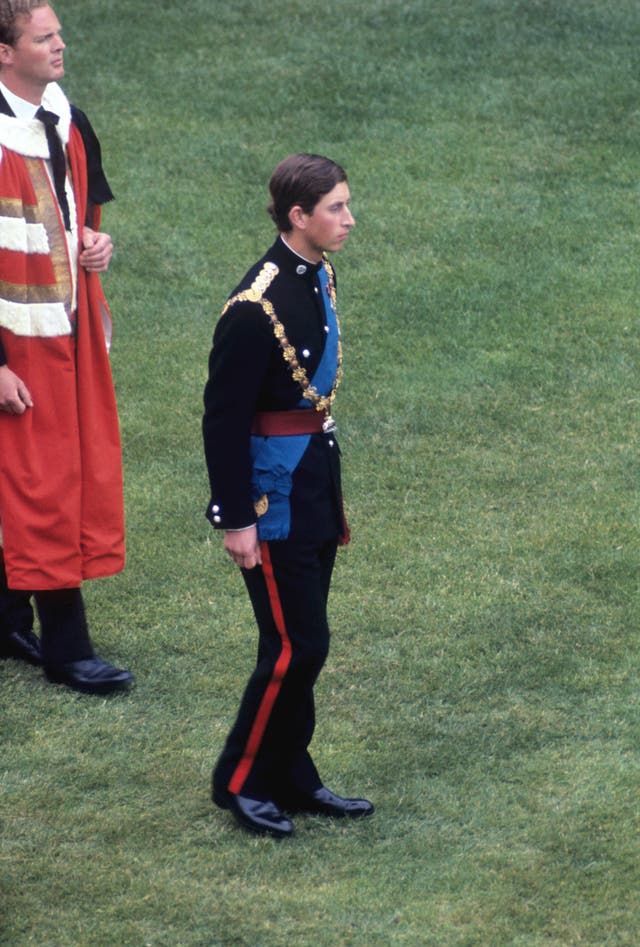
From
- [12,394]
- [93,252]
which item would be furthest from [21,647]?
[93,252]

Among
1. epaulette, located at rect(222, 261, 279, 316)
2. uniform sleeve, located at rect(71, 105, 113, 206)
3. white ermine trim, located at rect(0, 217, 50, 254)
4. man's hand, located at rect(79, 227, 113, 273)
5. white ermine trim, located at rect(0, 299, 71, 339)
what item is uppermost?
uniform sleeve, located at rect(71, 105, 113, 206)

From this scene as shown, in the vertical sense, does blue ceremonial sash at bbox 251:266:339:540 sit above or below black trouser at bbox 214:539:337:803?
above

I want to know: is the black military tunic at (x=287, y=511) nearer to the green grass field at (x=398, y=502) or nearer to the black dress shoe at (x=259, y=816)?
the black dress shoe at (x=259, y=816)

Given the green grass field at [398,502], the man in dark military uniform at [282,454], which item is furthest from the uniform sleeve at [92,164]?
the green grass field at [398,502]

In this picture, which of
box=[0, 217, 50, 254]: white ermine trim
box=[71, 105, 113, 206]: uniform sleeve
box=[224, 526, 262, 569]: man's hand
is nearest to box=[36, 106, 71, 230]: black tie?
box=[0, 217, 50, 254]: white ermine trim

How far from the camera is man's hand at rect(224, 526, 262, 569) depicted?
4.43 meters

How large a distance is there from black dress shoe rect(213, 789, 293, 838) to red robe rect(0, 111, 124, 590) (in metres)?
1.14

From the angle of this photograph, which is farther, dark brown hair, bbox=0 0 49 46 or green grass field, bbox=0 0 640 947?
dark brown hair, bbox=0 0 49 46

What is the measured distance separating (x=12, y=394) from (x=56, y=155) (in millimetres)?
798

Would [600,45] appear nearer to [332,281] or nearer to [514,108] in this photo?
[514,108]

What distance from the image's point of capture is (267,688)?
181 inches

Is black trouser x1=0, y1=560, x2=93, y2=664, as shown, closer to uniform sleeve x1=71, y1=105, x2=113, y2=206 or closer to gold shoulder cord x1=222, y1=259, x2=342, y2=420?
uniform sleeve x1=71, y1=105, x2=113, y2=206

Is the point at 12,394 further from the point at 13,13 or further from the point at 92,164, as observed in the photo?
the point at 13,13

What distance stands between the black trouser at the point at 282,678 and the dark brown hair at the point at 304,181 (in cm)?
94
